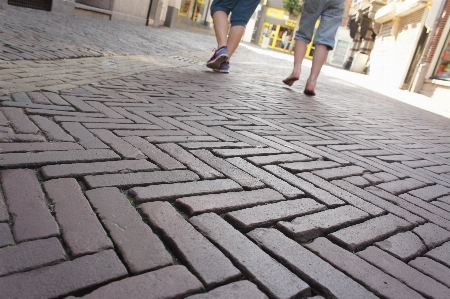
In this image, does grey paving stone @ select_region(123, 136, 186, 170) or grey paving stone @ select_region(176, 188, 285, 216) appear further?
grey paving stone @ select_region(123, 136, 186, 170)

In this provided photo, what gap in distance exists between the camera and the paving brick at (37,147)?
1343 mm

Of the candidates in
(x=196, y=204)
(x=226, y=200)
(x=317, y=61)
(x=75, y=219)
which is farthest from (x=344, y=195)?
(x=317, y=61)

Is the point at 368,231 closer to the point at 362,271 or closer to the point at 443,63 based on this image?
the point at 362,271

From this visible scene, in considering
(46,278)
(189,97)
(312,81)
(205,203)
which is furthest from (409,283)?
(312,81)

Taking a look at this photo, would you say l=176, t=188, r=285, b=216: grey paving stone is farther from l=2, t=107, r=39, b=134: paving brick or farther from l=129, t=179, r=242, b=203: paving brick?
l=2, t=107, r=39, b=134: paving brick

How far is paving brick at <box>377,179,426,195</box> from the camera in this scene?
1.80m

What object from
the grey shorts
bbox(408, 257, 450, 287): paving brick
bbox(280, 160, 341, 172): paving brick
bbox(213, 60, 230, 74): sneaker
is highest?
the grey shorts

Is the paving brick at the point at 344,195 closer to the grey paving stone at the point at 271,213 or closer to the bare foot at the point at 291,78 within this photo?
the grey paving stone at the point at 271,213

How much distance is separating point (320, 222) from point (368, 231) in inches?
7.0

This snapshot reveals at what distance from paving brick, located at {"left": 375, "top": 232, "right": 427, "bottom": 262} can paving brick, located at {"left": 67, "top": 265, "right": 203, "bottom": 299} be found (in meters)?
0.69

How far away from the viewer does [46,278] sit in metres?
0.80

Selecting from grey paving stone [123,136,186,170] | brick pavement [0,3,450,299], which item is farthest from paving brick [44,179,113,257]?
grey paving stone [123,136,186,170]

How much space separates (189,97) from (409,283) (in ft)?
7.08

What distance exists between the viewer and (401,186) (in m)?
1.88
